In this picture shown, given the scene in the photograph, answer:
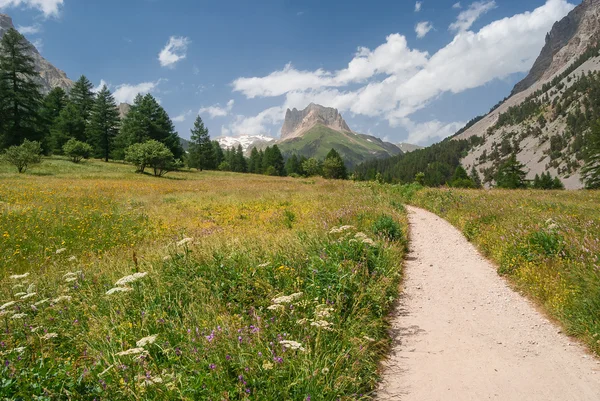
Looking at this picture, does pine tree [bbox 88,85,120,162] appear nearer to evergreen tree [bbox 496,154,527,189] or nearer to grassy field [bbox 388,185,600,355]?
grassy field [bbox 388,185,600,355]

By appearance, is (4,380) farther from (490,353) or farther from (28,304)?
(490,353)

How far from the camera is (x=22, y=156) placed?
31.9 metres

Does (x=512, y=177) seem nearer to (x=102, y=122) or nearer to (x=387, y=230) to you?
(x=387, y=230)

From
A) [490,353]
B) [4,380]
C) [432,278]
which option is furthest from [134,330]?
[432,278]

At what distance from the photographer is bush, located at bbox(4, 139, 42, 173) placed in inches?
1250

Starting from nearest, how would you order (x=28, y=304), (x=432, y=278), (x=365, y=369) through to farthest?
(x=365, y=369)
(x=28, y=304)
(x=432, y=278)

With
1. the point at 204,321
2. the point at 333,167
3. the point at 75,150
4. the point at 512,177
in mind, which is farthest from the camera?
the point at 333,167

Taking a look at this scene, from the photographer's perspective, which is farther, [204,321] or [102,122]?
[102,122]

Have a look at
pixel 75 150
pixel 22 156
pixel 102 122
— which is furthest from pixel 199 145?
pixel 22 156

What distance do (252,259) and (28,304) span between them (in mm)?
3560

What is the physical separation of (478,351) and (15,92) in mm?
60786

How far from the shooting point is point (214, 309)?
413cm

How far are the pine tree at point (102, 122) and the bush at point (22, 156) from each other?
996 inches

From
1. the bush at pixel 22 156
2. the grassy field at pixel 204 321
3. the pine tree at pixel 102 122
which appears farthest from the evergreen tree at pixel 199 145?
the grassy field at pixel 204 321
